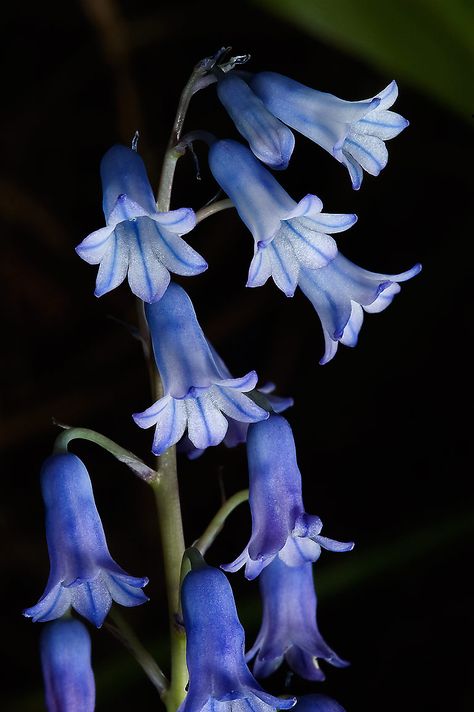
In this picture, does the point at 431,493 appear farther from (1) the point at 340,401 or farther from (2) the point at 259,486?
(2) the point at 259,486

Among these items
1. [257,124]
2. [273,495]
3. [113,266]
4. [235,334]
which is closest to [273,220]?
[257,124]

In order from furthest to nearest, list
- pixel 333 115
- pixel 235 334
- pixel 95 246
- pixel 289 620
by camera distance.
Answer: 1. pixel 235 334
2. pixel 289 620
3. pixel 333 115
4. pixel 95 246

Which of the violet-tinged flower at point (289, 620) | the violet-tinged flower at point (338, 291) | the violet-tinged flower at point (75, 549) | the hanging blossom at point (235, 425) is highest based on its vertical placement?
the violet-tinged flower at point (338, 291)

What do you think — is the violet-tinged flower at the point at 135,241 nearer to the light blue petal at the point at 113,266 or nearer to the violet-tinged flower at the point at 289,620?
the light blue petal at the point at 113,266

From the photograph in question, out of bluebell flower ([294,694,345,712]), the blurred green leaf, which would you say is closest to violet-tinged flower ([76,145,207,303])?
bluebell flower ([294,694,345,712])

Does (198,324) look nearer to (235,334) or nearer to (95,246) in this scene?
(95,246)

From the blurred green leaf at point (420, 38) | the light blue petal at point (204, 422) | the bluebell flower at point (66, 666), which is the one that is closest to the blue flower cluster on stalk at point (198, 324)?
the light blue petal at point (204, 422)
